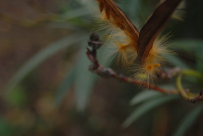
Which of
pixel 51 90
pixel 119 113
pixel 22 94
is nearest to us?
pixel 119 113

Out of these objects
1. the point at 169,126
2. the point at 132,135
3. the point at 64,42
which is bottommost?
the point at 132,135

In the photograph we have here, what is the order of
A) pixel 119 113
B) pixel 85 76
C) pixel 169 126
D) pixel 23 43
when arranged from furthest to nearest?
Result: pixel 23 43 < pixel 119 113 < pixel 169 126 < pixel 85 76

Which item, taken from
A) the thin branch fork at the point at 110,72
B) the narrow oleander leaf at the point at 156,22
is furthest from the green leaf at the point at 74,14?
the narrow oleander leaf at the point at 156,22

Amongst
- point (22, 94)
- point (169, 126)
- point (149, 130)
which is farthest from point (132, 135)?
point (22, 94)

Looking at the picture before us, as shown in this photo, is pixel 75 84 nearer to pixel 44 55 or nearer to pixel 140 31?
pixel 44 55

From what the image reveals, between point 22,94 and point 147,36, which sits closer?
point 147,36

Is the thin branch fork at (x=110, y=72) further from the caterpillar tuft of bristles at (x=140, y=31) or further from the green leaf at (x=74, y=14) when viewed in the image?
the green leaf at (x=74, y=14)

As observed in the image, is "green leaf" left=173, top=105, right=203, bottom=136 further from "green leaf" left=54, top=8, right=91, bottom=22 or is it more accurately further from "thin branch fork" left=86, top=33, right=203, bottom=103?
"green leaf" left=54, top=8, right=91, bottom=22

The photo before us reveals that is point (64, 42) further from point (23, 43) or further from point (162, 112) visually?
point (23, 43)
